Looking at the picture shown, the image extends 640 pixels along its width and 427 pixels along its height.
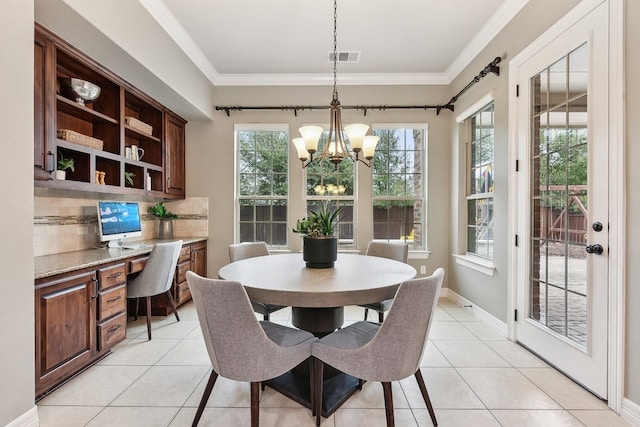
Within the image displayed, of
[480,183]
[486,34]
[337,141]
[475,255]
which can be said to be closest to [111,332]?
[337,141]

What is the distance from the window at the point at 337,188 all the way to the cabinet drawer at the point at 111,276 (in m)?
2.31

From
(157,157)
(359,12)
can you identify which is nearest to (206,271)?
(157,157)

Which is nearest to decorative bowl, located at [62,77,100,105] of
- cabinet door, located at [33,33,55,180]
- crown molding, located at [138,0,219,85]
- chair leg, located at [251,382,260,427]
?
cabinet door, located at [33,33,55,180]

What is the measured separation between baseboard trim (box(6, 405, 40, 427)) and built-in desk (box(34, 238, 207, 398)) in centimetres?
20

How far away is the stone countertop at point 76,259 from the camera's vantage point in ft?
6.15

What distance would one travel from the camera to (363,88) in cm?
403

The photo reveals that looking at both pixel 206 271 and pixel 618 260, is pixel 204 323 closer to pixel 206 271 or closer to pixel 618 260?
pixel 618 260

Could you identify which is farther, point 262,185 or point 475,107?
point 262,185

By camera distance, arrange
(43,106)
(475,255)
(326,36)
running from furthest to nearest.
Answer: (475,255) → (326,36) → (43,106)

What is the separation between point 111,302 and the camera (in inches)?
93.6

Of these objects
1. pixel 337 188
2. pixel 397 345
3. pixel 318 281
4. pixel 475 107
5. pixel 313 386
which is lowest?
pixel 313 386

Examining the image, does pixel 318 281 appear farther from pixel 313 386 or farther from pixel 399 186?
pixel 399 186

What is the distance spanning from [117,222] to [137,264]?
0.60 metres

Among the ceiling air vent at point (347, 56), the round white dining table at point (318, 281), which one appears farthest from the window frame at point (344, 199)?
the round white dining table at point (318, 281)
